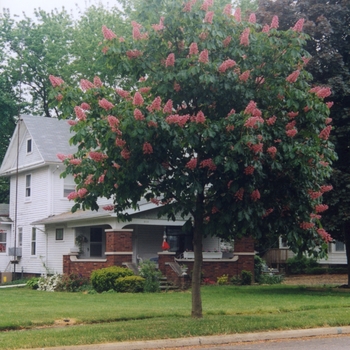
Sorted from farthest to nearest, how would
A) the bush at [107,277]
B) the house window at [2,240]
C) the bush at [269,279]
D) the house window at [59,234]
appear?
the house window at [2,240]
the house window at [59,234]
the bush at [269,279]
the bush at [107,277]

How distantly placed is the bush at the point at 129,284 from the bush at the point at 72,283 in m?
2.49

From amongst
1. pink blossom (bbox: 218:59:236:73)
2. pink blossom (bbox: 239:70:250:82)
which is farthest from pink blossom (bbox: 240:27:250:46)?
pink blossom (bbox: 239:70:250:82)

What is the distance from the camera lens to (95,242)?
31859 millimetres

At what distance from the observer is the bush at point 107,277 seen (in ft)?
81.4

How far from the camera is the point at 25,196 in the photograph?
35.2 meters

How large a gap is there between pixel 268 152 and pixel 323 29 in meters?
11.6

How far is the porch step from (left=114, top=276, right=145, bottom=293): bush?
1.21m

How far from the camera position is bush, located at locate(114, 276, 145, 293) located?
24391 mm

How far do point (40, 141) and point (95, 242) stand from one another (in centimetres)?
627

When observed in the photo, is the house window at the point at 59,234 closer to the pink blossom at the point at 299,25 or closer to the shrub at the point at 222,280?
the shrub at the point at 222,280

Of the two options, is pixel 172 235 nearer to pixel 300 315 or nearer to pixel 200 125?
pixel 300 315

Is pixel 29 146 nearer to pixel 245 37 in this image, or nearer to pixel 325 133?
pixel 245 37

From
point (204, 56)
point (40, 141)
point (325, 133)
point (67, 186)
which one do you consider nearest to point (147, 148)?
point (204, 56)

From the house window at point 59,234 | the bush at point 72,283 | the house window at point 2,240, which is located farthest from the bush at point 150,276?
the house window at point 2,240
